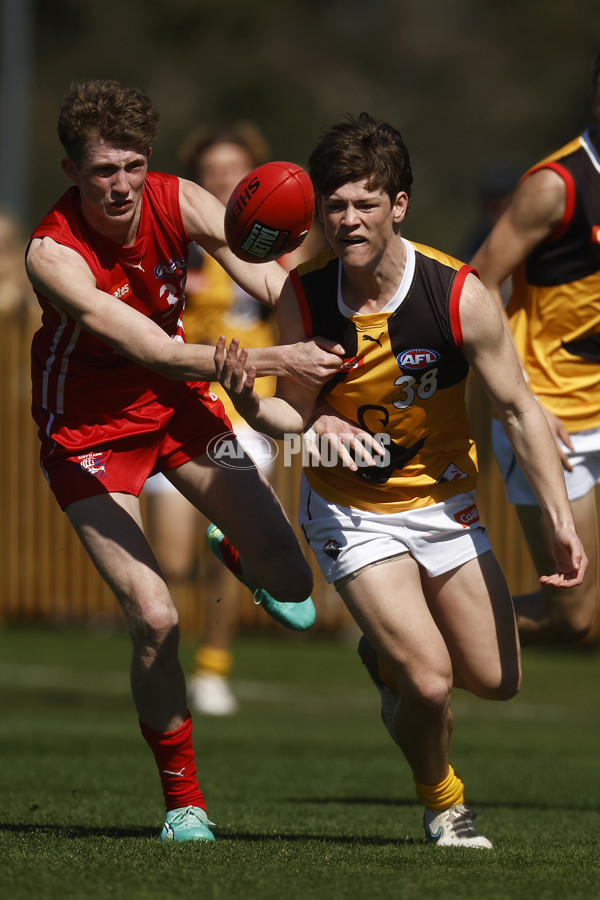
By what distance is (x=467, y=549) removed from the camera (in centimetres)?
521

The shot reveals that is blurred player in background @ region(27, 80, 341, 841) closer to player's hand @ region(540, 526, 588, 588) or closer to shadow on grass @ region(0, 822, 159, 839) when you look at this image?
shadow on grass @ region(0, 822, 159, 839)

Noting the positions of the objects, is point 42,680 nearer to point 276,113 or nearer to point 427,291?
point 427,291

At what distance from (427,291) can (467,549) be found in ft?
3.05

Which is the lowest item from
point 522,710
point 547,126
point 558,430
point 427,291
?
point 522,710

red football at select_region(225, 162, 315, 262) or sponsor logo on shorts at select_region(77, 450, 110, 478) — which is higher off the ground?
red football at select_region(225, 162, 315, 262)

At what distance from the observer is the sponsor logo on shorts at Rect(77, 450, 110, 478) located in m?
5.33

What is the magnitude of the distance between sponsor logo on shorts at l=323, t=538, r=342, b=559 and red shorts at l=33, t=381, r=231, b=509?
64 centimetres

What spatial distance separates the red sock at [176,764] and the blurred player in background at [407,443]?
2.56 ft

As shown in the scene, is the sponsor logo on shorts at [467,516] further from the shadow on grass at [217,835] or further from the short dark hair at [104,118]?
the short dark hair at [104,118]

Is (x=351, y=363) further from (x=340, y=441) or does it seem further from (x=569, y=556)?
(x=569, y=556)

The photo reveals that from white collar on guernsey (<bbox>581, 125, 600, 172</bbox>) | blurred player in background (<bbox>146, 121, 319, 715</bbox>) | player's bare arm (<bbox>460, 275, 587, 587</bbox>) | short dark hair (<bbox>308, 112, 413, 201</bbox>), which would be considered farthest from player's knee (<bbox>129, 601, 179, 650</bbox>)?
blurred player in background (<bbox>146, 121, 319, 715</bbox>)

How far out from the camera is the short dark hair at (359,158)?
4.88m

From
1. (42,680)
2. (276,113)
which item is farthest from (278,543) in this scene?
(276,113)

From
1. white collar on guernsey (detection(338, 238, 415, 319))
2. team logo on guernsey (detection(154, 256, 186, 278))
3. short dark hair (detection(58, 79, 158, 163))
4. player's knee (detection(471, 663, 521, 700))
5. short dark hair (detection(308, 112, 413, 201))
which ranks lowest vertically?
player's knee (detection(471, 663, 521, 700))
